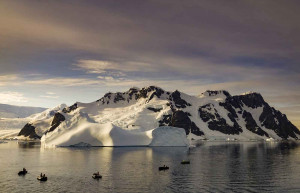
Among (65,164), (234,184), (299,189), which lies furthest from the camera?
(65,164)

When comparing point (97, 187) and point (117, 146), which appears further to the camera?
point (117, 146)

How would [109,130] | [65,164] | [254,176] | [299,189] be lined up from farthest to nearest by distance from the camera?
[109,130] → [65,164] → [254,176] → [299,189]

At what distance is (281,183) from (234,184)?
10.8 m

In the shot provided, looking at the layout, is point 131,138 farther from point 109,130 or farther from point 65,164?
point 65,164

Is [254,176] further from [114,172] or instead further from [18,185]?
[18,185]

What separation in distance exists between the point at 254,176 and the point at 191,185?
20.6 m

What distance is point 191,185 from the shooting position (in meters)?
67.2

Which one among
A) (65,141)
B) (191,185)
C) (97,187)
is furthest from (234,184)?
(65,141)

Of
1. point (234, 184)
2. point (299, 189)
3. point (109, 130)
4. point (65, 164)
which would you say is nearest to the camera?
point (299, 189)

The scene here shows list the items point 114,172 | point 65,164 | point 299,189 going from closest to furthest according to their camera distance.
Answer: point 299,189
point 114,172
point 65,164

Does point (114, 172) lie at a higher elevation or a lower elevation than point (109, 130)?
lower

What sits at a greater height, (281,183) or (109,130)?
(109,130)

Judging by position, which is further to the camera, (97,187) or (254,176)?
(254,176)

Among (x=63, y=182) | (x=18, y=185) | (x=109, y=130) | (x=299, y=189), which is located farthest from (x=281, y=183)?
(x=109, y=130)
